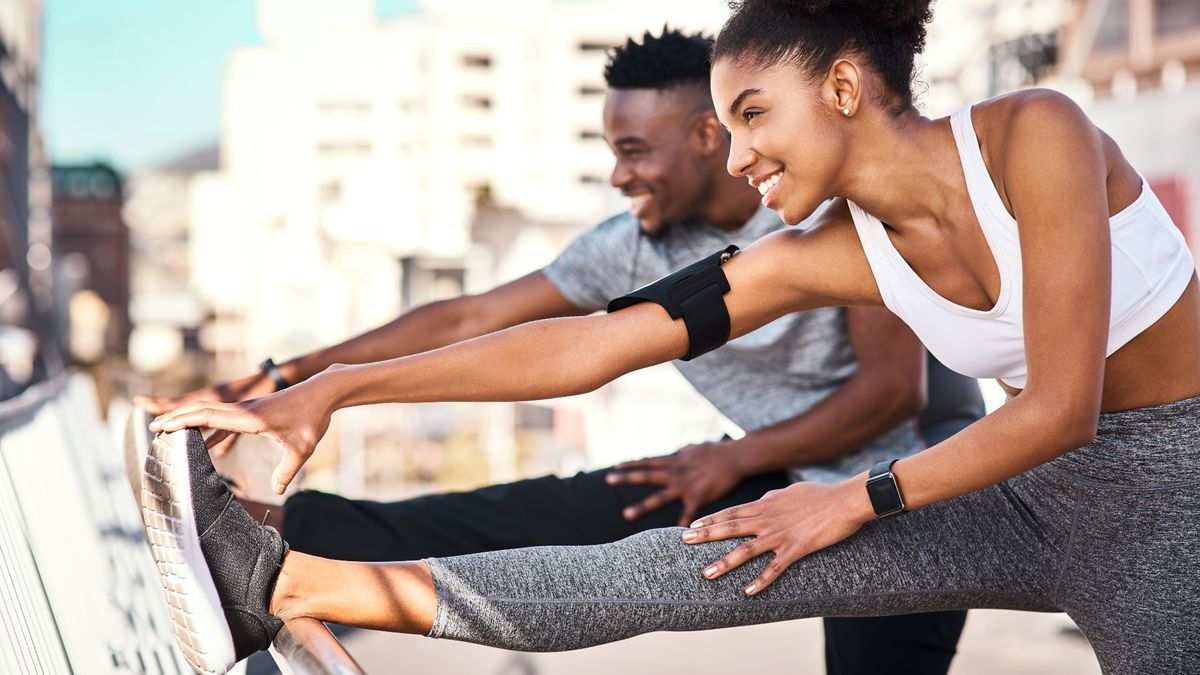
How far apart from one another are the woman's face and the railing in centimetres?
82

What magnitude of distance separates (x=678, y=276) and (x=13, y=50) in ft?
28.7

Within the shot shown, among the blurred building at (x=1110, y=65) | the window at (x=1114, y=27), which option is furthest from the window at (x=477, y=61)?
the window at (x=1114, y=27)

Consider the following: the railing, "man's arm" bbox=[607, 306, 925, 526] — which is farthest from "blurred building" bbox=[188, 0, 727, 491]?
"man's arm" bbox=[607, 306, 925, 526]

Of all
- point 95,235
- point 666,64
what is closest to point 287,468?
point 666,64

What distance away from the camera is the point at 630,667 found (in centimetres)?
482

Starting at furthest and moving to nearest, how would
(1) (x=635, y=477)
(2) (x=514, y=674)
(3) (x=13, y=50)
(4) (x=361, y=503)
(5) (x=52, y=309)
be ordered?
→ (5) (x=52, y=309) < (3) (x=13, y=50) < (2) (x=514, y=674) < (1) (x=635, y=477) < (4) (x=361, y=503)

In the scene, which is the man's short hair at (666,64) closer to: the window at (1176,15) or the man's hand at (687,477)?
the man's hand at (687,477)

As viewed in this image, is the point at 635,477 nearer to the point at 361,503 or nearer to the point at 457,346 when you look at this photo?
the point at 361,503

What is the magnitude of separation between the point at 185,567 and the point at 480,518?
0.95m

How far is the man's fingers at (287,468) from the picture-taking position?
1.50 metres

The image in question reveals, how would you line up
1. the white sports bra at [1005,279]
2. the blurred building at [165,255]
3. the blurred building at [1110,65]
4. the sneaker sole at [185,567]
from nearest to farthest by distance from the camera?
1. the sneaker sole at [185,567]
2. the white sports bra at [1005,279]
3. the blurred building at [1110,65]
4. the blurred building at [165,255]

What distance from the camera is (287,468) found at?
1505 millimetres

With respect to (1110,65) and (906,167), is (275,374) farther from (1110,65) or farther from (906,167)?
(1110,65)

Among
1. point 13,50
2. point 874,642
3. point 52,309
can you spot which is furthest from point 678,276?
point 52,309
